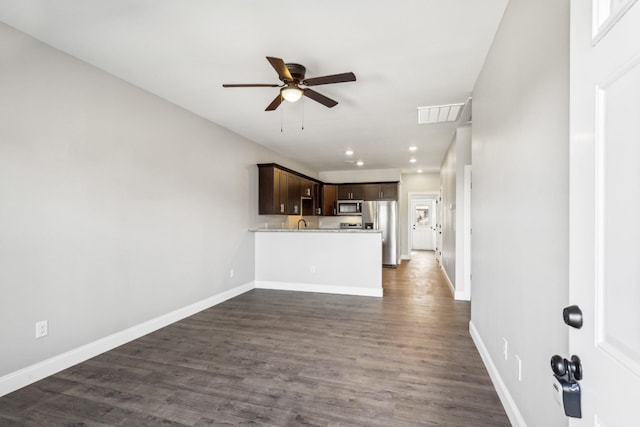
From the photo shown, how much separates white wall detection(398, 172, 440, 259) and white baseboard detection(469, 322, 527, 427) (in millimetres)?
6571

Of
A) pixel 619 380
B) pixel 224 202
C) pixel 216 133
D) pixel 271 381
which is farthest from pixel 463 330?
pixel 216 133

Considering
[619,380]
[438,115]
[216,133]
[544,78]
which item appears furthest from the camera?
[216,133]

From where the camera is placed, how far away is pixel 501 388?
212 cm

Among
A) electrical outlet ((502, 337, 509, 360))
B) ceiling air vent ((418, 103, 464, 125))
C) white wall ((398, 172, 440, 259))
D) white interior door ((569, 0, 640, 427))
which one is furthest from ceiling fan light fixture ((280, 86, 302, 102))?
white wall ((398, 172, 440, 259))

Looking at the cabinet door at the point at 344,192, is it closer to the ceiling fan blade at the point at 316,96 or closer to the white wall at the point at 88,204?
the white wall at the point at 88,204

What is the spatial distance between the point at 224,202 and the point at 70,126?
224 centimetres

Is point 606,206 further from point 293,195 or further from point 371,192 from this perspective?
point 371,192

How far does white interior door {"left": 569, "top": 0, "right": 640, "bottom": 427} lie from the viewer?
23.5 inches

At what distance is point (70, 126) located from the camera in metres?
2.66

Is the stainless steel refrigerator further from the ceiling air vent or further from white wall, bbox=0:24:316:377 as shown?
white wall, bbox=0:24:316:377

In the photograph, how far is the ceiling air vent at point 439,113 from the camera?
388 centimetres

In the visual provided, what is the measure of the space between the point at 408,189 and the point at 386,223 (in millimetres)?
2170

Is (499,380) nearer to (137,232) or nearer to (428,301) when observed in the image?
(428,301)

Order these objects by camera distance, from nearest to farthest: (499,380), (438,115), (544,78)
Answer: (544,78) → (499,380) → (438,115)
